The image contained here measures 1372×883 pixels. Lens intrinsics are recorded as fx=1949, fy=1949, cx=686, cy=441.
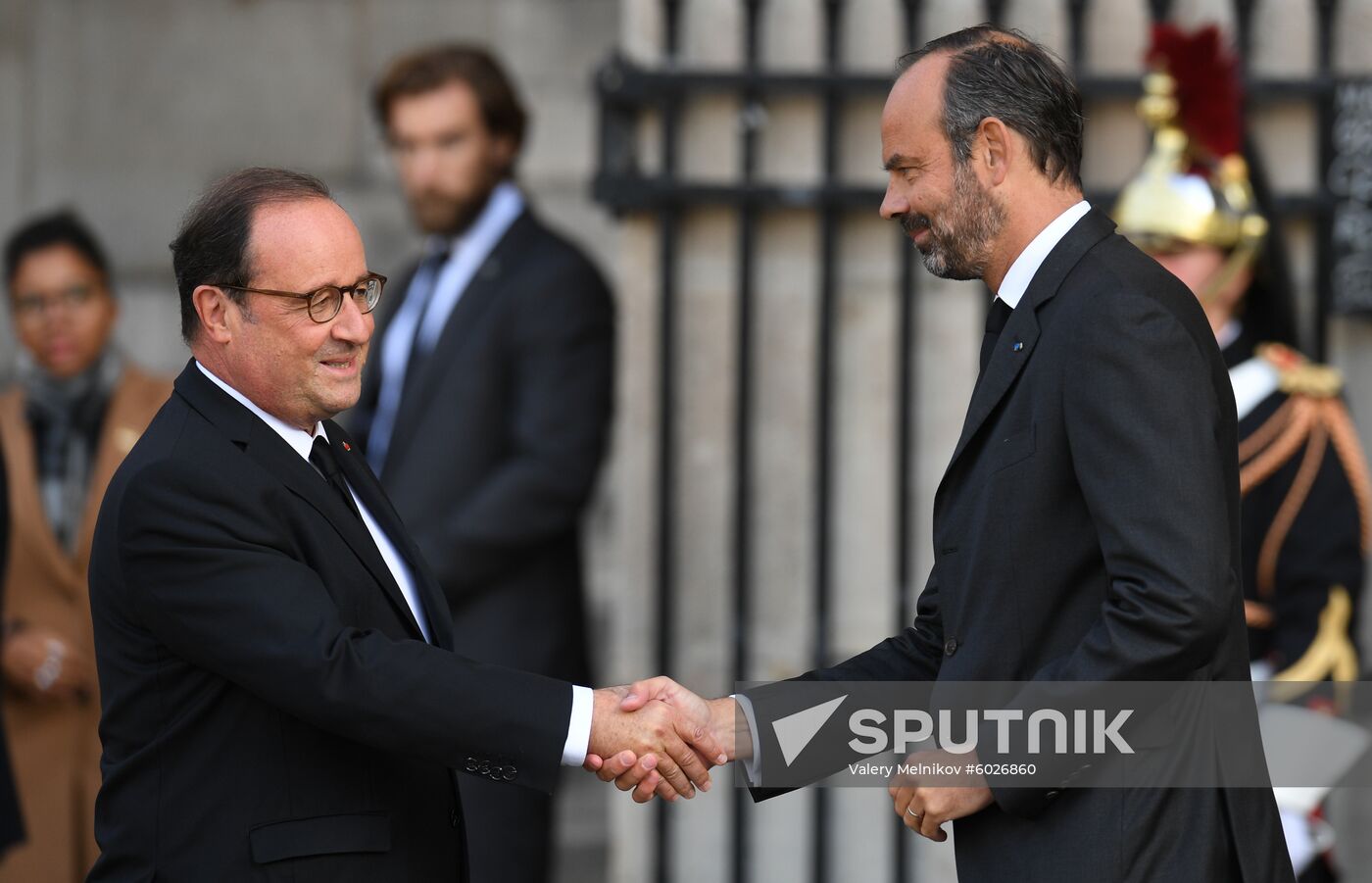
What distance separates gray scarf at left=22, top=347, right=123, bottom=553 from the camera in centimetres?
519

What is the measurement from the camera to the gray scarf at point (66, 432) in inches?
204

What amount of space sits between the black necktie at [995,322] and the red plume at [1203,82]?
5.55 feet

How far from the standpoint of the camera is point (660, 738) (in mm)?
3143

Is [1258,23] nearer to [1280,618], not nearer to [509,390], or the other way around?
[1280,618]

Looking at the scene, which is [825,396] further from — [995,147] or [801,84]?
[995,147]

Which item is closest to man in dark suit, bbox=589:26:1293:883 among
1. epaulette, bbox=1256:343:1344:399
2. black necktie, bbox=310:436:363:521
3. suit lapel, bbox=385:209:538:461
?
black necktie, bbox=310:436:363:521

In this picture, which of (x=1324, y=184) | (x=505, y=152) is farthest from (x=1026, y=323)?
(x=505, y=152)

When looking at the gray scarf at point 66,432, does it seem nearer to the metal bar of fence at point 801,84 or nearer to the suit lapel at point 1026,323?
the metal bar of fence at point 801,84

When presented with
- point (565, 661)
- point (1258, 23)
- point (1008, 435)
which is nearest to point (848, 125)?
point (1258, 23)

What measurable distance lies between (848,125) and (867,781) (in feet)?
5.32

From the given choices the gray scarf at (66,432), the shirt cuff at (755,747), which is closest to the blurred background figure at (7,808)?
the gray scarf at (66,432)

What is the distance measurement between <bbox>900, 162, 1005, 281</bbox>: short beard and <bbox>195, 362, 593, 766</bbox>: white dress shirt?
85cm

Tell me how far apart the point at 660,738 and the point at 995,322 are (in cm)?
86

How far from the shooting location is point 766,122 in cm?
488
